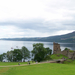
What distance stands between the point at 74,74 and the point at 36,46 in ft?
103

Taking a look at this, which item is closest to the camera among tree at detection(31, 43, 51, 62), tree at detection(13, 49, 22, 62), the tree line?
tree at detection(31, 43, 51, 62)

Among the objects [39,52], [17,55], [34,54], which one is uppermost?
[39,52]

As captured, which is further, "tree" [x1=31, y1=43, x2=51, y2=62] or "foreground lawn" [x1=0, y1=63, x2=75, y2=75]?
"tree" [x1=31, y1=43, x2=51, y2=62]

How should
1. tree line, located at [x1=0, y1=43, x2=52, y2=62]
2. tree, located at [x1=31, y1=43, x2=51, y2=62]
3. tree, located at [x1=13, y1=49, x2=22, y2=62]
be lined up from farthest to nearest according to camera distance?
1. tree, located at [x1=13, y1=49, x2=22, y2=62]
2. tree line, located at [x1=0, y1=43, x2=52, y2=62]
3. tree, located at [x1=31, y1=43, x2=51, y2=62]

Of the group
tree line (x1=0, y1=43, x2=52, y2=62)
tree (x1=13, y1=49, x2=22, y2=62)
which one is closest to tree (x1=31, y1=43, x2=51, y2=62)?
tree line (x1=0, y1=43, x2=52, y2=62)

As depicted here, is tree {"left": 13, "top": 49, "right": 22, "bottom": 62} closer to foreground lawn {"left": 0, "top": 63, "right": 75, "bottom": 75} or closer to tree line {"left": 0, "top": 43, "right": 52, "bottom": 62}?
tree line {"left": 0, "top": 43, "right": 52, "bottom": 62}

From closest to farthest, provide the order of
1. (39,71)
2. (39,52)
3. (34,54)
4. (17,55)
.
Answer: (39,71), (39,52), (34,54), (17,55)

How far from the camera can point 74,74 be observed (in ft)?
66.6

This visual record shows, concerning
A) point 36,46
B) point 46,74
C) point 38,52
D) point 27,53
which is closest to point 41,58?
point 38,52

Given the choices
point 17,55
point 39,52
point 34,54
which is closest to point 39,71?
point 39,52

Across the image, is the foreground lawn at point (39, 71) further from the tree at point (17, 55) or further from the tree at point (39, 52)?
the tree at point (17, 55)

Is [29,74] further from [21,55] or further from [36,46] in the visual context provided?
[21,55]

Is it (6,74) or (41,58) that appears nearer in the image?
(6,74)

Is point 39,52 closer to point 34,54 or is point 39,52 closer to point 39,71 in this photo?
point 34,54
